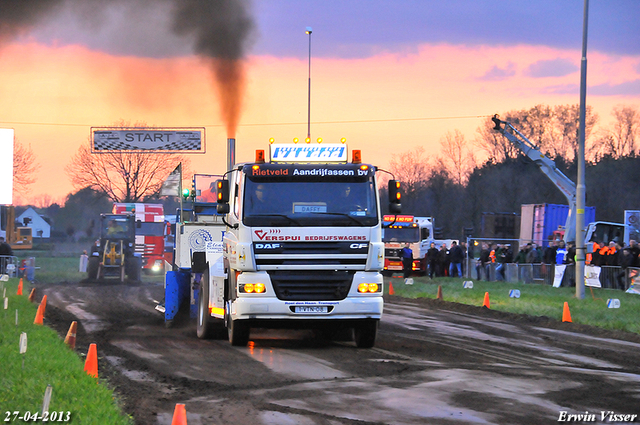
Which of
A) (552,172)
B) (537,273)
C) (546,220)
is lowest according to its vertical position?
(537,273)

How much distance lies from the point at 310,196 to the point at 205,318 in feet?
11.4

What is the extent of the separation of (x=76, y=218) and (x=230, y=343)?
106 m

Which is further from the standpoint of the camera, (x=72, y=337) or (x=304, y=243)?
(x=72, y=337)

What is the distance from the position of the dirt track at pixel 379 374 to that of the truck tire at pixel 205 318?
276 mm

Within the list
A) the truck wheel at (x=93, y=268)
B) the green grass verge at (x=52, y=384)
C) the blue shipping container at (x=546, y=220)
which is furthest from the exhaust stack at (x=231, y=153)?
the blue shipping container at (x=546, y=220)

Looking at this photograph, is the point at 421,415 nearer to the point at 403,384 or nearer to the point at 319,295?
the point at 403,384

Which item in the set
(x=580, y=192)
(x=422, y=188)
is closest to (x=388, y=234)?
(x=580, y=192)

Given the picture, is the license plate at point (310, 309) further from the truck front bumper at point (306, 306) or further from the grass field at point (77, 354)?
the grass field at point (77, 354)

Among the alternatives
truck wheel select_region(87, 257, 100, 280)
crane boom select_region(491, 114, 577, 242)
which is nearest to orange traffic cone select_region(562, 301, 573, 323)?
crane boom select_region(491, 114, 577, 242)

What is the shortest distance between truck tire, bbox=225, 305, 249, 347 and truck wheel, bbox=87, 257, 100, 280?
22663mm

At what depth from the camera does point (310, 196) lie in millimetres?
12594

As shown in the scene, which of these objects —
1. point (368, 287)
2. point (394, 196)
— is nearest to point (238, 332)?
point (368, 287)

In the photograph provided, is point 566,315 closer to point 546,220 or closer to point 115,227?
point 546,220

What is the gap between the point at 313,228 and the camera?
484 inches
